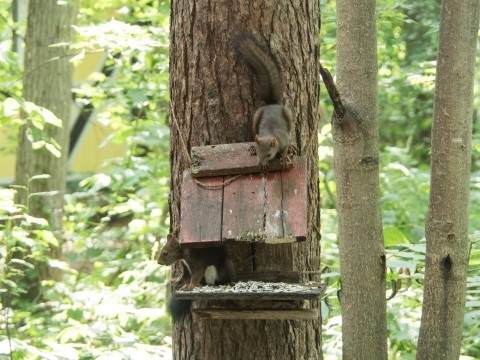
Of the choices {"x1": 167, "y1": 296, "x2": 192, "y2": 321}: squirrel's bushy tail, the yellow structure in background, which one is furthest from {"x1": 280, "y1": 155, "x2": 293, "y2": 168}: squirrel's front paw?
the yellow structure in background

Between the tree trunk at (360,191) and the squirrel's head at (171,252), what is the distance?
0.94 meters

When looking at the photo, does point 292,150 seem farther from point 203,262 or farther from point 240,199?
point 203,262

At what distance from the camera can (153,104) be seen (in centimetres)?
582

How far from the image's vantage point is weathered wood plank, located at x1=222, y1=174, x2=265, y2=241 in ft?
7.16

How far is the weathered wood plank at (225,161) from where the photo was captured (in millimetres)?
2264

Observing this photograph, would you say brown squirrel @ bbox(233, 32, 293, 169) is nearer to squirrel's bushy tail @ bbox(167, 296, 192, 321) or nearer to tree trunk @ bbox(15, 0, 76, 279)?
squirrel's bushy tail @ bbox(167, 296, 192, 321)

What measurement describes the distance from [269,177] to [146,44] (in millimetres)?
2454

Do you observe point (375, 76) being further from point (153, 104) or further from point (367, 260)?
point (153, 104)

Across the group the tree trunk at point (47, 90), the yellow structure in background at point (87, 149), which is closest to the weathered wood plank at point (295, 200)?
the tree trunk at point (47, 90)

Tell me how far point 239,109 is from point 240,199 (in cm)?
33

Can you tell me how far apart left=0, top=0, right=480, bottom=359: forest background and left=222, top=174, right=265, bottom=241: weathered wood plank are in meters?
0.88

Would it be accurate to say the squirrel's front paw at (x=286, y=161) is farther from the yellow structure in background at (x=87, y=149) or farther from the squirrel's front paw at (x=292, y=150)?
the yellow structure in background at (x=87, y=149)

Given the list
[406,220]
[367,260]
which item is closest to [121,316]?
[367,260]

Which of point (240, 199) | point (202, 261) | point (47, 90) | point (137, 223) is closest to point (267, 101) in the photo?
point (240, 199)
